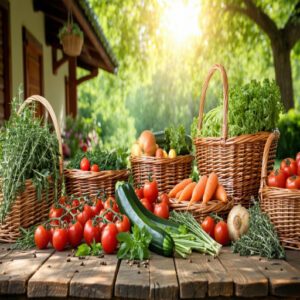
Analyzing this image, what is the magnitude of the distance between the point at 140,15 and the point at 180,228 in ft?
30.2

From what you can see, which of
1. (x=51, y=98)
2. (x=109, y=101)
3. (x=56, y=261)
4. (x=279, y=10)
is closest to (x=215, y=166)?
(x=56, y=261)

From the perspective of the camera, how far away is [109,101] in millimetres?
23641

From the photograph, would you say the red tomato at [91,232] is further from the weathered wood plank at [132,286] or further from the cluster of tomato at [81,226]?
the weathered wood plank at [132,286]

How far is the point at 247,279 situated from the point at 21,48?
605cm

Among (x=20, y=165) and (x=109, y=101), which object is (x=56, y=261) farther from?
(x=109, y=101)

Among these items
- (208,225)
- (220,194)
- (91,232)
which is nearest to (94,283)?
(91,232)

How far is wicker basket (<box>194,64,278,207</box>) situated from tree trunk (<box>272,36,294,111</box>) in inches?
298

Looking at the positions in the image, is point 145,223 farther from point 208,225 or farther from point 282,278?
point 282,278

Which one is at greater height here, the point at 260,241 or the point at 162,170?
the point at 162,170

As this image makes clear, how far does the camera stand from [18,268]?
2545 millimetres

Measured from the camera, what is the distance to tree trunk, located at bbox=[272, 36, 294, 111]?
10.9 metres

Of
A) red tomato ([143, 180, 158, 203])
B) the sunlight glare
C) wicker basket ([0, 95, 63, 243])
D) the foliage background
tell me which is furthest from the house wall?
red tomato ([143, 180, 158, 203])

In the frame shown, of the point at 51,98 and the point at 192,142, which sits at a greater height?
the point at 51,98

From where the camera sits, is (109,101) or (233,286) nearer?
(233,286)
